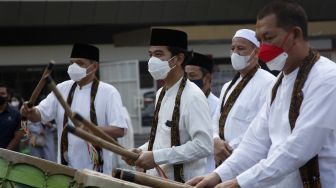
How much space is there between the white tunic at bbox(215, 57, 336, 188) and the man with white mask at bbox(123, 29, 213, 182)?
4.27 feet

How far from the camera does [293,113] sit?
152 inches

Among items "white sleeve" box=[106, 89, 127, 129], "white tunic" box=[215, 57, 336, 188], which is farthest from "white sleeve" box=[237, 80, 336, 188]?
"white sleeve" box=[106, 89, 127, 129]

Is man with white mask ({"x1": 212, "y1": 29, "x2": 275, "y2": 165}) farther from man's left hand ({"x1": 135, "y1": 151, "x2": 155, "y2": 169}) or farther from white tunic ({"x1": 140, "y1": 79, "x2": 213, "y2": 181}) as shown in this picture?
man's left hand ({"x1": 135, "y1": 151, "x2": 155, "y2": 169})

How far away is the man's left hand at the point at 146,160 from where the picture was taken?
5.04 m

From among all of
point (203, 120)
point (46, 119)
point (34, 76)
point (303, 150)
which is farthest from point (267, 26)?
A: point (34, 76)

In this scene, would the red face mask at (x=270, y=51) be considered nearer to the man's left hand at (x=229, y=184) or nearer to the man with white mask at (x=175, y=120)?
the man's left hand at (x=229, y=184)

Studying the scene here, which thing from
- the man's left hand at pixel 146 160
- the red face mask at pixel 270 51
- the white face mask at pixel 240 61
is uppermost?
the white face mask at pixel 240 61

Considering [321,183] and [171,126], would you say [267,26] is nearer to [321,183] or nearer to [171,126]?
[321,183]

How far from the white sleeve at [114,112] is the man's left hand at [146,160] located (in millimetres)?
1665

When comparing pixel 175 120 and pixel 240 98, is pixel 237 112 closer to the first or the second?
pixel 240 98

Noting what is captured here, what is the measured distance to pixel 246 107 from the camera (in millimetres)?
6020

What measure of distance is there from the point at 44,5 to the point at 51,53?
1660 millimetres

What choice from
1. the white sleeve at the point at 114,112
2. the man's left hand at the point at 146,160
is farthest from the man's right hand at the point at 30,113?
the man's left hand at the point at 146,160

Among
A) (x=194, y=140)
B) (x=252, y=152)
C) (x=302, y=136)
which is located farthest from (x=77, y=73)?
(x=302, y=136)
